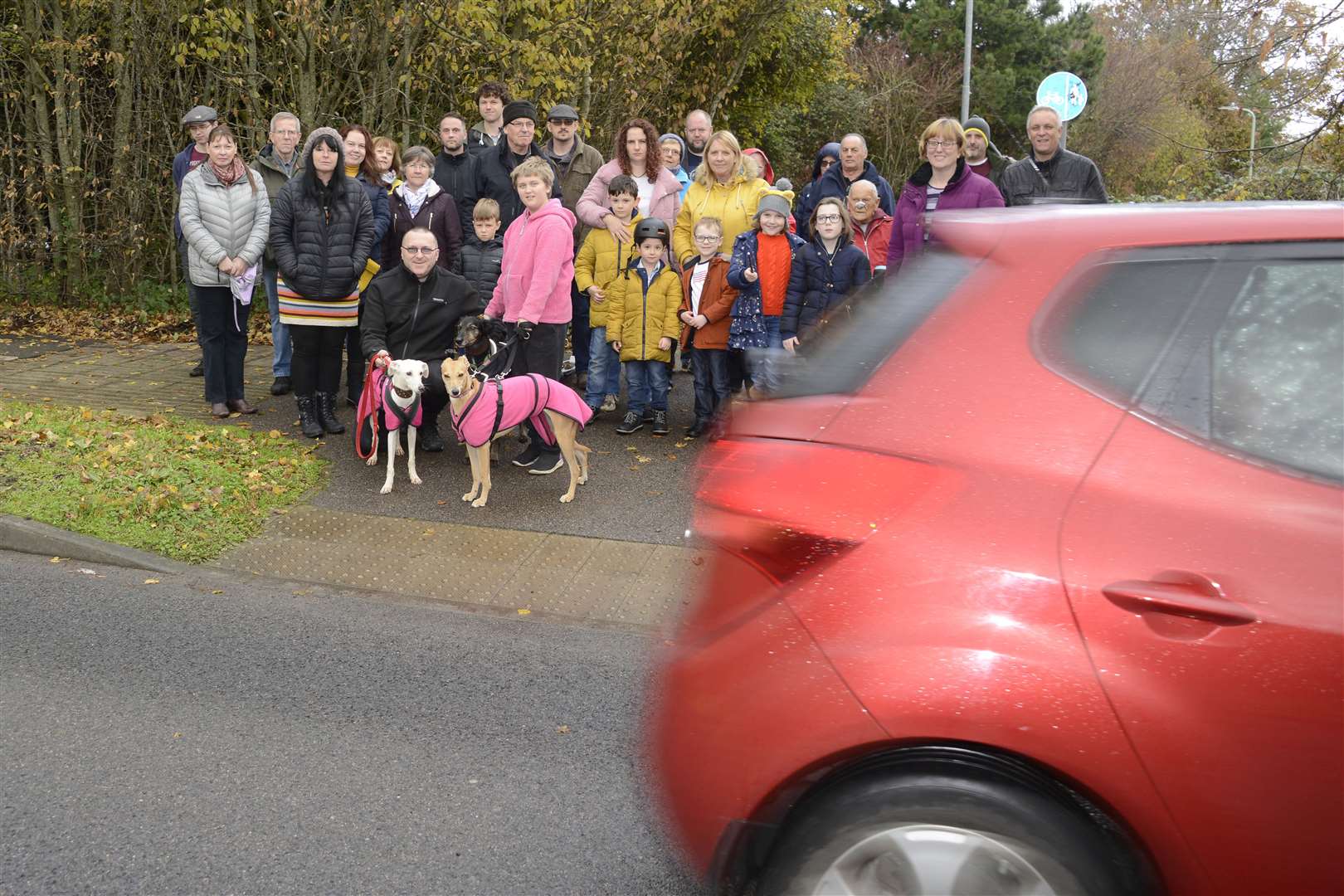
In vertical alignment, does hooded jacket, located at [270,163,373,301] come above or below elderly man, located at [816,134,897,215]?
below

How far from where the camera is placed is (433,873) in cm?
338

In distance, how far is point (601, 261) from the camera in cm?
884

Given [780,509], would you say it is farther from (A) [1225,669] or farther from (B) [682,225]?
(B) [682,225]

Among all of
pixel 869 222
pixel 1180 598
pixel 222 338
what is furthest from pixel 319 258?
pixel 1180 598

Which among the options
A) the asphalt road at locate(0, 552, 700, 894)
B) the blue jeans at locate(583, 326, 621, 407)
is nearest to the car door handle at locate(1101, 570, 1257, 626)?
the asphalt road at locate(0, 552, 700, 894)

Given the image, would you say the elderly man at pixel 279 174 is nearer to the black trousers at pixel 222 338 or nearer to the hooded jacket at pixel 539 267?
the black trousers at pixel 222 338

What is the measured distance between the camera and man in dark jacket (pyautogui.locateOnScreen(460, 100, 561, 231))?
30.8ft

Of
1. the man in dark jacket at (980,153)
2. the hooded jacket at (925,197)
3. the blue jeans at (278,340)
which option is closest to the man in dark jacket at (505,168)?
the blue jeans at (278,340)

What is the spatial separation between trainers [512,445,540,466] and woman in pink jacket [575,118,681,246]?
2109mm

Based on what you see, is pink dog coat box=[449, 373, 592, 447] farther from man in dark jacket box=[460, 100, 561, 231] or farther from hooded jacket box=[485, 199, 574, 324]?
man in dark jacket box=[460, 100, 561, 231]

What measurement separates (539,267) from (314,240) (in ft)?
6.05

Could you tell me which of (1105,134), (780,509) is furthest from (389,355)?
(1105,134)

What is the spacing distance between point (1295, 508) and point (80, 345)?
13033mm

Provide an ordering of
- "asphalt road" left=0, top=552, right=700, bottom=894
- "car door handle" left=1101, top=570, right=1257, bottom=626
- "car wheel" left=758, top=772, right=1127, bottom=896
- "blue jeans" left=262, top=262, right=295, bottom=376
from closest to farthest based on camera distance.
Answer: "car door handle" left=1101, top=570, right=1257, bottom=626, "car wheel" left=758, top=772, right=1127, bottom=896, "asphalt road" left=0, top=552, right=700, bottom=894, "blue jeans" left=262, top=262, right=295, bottom=376
